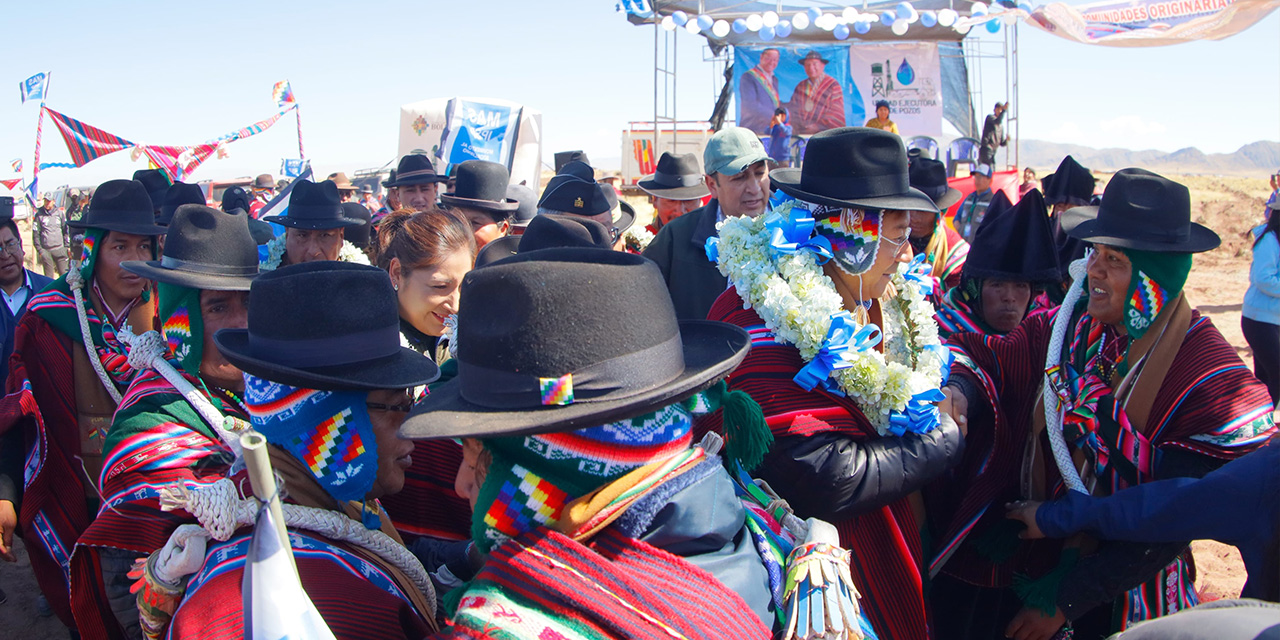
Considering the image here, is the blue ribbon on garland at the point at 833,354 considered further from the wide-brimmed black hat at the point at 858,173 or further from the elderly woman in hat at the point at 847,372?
the wide-brimmed black hat at the point at 858,173

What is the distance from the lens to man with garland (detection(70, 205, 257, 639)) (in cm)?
203

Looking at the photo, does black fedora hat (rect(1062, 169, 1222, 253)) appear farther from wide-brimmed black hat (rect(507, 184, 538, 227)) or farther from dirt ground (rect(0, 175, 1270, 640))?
wide-brimmed black hat (rect(507, 184, 538, 227))

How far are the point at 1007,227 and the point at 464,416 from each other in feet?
10.2

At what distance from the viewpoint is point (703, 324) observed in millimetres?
1875

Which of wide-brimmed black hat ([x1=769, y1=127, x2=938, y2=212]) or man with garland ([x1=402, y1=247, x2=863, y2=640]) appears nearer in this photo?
man with garland ([x1=402, y1=247, x2=863, y2=640])

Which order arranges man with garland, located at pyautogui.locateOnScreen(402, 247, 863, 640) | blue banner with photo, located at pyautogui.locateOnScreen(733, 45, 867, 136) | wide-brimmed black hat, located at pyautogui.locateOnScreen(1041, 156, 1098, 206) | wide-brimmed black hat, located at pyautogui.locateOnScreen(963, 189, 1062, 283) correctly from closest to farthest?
1. man with garland, located at pyautogui.locateOnScreen(402, 247, 863, 640)
2. wide-brimmed black hat, located at pyautogui.locateOnScreen(963, 189, 1062, 283)
3. wide-brimmed black hat, located at pyautogui.locateOnScreen(1041, 156, 1098, 206)
4. blue banner with photo, located at pyautogui.locateOnScreen(733, 45, 867, 136)

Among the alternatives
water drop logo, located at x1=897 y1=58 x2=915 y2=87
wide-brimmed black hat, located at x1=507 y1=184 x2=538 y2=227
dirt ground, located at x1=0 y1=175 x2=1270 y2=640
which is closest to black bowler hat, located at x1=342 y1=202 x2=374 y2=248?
wide-brimmed black hat, located at x1=507 y1=184 x2=538 y2=227

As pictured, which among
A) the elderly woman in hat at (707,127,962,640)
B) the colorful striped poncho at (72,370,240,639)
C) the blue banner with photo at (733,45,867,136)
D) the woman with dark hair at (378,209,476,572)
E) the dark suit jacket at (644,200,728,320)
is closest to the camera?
the colorful striped poncho at (72,370,240,639)

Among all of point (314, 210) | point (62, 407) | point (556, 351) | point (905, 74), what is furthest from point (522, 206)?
point (905, 74)

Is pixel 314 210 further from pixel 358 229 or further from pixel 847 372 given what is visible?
pixel 847 372

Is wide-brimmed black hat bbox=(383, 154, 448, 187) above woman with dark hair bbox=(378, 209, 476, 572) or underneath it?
above

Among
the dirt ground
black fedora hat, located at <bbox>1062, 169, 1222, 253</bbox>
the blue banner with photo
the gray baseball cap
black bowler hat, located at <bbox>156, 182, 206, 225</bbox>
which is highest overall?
the blue banner with photo

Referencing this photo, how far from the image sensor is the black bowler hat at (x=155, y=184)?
6.95 m

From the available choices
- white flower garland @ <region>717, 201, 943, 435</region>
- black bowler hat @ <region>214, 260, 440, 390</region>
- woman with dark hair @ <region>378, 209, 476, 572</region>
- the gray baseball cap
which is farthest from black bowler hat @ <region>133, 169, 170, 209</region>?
white flower garland @ <region>717, 201, 943, 435</region>
